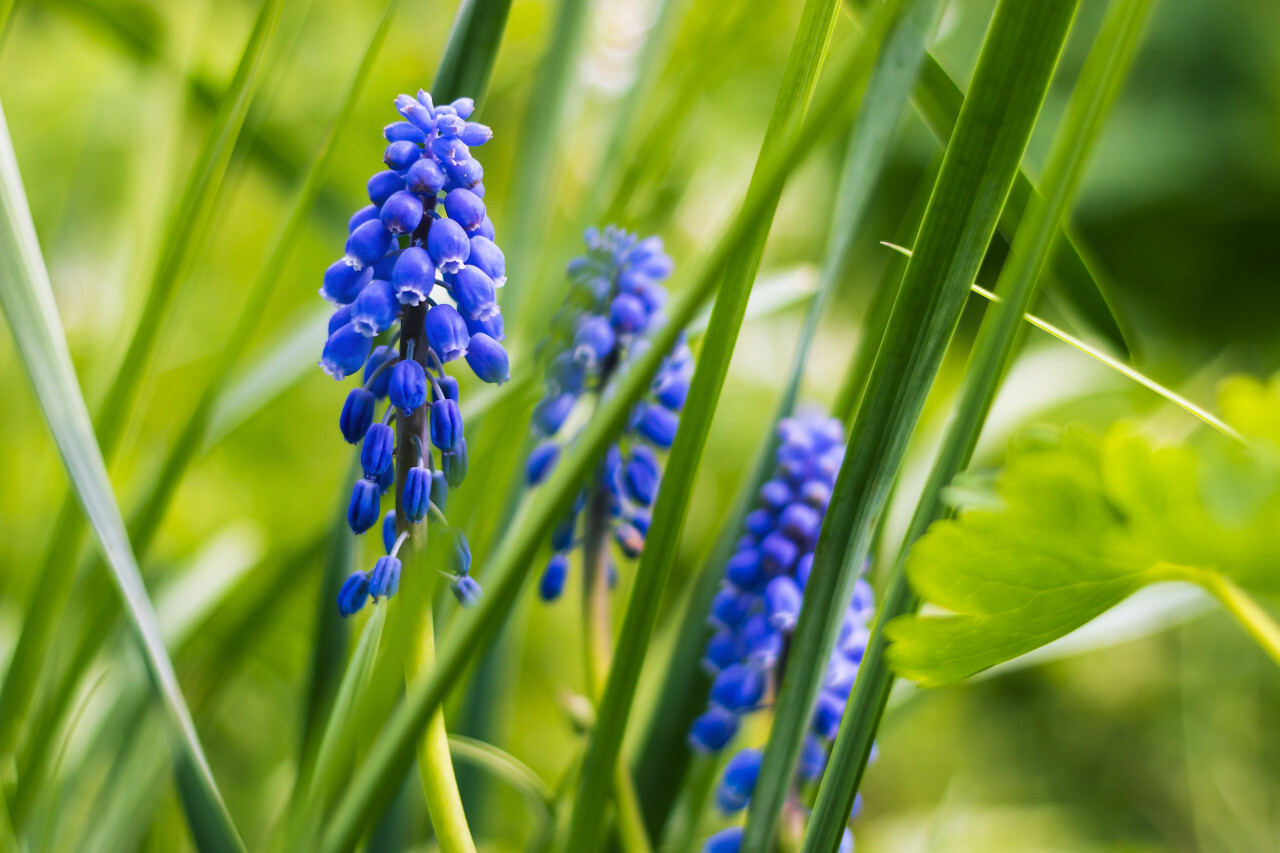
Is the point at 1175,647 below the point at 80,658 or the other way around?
the other way around

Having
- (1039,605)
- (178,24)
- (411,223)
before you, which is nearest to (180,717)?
(411,223)

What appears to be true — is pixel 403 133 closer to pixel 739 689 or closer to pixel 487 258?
pixel 487 258

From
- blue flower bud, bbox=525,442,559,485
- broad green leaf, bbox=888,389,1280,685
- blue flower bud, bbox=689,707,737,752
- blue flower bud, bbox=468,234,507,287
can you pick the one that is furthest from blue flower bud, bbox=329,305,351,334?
blue flower bud, bbox=689,707,737,752

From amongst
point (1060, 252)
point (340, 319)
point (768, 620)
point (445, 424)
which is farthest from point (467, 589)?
point (1060, 252)

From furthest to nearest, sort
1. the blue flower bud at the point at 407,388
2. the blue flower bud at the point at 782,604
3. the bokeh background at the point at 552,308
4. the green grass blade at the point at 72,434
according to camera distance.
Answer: the bokeh background at the point at 552,308, the blue flower bud at the point at 782,604, the green grass blade at the point at 72,434, the blue flower bud at the point at 407,388

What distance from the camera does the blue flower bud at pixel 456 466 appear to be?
0.66 m

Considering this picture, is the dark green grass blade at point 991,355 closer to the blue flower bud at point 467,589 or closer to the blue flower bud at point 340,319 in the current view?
the blue flower bud at point 467,589

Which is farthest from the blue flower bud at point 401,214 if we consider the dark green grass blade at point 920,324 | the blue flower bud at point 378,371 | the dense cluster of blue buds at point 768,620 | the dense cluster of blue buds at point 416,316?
the dense cluster of blue buds at point 768,620

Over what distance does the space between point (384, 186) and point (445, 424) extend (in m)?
0.19

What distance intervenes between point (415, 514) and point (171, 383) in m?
2.18

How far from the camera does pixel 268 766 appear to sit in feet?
4.96

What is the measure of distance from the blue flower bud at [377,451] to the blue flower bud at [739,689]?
0.44 metres

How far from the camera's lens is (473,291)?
654 millimetres

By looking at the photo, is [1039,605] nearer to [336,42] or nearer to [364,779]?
[364,779]
